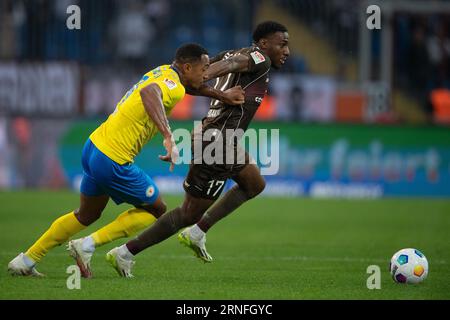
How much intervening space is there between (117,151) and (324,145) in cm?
1243

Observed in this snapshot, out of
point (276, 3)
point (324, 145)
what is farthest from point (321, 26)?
point (324, 145)

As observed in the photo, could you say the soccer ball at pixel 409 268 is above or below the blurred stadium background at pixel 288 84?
below

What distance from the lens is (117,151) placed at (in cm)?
880

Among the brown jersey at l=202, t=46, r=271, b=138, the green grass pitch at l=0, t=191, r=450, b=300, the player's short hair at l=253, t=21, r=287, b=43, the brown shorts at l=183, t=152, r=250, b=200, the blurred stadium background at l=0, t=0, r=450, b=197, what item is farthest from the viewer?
the blurred stadium background at l=0, t=0, r=450, b=197

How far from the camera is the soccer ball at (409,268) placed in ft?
29.6

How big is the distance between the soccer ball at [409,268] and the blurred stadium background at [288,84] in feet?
37.9

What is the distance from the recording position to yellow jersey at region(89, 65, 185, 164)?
880 centimetres

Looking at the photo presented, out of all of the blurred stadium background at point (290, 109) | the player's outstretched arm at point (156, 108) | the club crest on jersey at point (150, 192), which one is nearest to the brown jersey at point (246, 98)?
the club crest on jersey at point (150, 192)

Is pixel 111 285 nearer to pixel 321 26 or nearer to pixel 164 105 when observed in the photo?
pixel 164 105

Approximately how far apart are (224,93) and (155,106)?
1.15 meters

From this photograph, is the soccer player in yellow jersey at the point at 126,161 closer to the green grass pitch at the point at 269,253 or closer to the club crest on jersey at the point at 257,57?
the green grass pitch at the point at 269,253

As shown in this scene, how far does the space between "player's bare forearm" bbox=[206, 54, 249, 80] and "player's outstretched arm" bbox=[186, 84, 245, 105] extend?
13cm

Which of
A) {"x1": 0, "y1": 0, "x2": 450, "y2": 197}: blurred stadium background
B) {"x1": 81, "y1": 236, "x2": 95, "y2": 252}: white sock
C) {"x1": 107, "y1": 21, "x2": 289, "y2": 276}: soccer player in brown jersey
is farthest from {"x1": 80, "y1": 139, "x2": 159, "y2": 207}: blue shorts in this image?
{"x1": 0, "y1": 0, "x2": 450, "y2": 197}: blurred stadium background

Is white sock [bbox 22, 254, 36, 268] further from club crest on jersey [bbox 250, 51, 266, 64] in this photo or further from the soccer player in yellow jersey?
club crest on jersey [bbox 250, 51, 266, 64]
